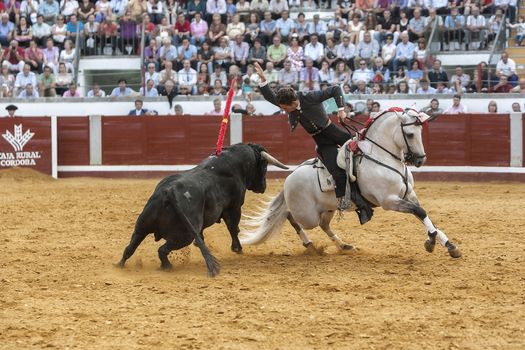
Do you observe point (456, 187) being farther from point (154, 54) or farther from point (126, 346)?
point (126, 346)

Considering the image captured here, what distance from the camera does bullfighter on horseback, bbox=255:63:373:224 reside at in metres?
8.93

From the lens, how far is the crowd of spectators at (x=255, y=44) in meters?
19.4

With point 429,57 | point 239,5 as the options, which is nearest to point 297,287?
point 429,57

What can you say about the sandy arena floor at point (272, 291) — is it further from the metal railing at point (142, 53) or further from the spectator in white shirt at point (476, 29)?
the spectator in white shirt at point (476, 29)

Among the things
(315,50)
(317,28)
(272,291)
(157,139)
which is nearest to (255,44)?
(315,50)

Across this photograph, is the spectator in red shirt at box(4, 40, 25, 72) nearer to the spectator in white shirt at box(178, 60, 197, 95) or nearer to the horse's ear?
the spectator in white shirt at box(178, 60, 197, 95)

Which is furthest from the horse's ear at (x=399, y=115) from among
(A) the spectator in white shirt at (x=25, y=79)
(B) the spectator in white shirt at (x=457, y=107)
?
(A) the spectator in white shirt at (x=25, y=79)

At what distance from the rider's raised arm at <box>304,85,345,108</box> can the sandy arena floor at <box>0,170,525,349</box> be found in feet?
5.05

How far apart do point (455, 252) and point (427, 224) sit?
1.23 ft

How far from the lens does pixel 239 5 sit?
2223 centimetres

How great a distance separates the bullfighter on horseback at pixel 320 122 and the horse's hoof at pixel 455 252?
84 centimetres

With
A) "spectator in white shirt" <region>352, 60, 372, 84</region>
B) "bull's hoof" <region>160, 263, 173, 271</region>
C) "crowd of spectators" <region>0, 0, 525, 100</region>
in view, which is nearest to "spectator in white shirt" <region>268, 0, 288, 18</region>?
"crowd of spectators" <region>0, 0, 525, 100</region>

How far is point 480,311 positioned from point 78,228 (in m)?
6.26

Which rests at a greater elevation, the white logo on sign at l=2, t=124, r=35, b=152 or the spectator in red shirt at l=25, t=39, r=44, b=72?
the spectator in red shirt at l=25, t=39, r=44, b=72
